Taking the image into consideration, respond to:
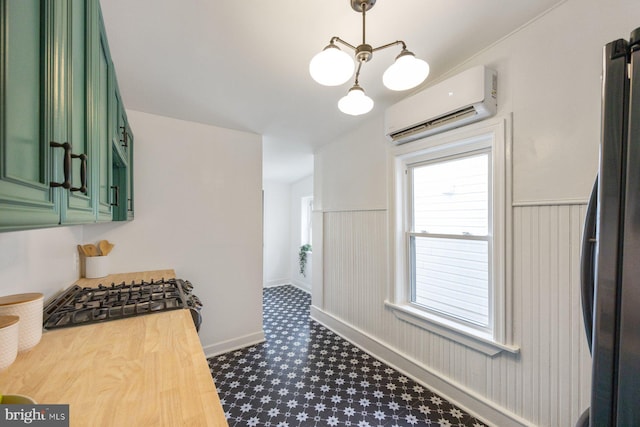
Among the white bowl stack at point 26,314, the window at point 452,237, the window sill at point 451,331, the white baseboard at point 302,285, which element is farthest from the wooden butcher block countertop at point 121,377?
the white baseboard at point 302,285

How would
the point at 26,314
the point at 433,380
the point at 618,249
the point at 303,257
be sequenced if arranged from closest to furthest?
the point at 618,249, the point at 26,314, the point at 433,380, the point at 303,257

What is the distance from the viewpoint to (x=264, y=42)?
1610mm

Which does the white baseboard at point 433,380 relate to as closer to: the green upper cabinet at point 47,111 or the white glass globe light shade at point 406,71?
the white glass globe light shade at point 406,71

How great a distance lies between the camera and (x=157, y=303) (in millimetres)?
1521

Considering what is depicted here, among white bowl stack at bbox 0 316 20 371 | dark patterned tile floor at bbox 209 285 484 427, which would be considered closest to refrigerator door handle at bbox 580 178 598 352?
dark patterned tile floor at bbox 209 285 484 427

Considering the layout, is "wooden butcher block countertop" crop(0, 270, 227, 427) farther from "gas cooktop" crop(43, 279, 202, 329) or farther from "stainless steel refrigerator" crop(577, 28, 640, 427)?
"stainless steel refrigerator" crop(577, 28, 640, 427)

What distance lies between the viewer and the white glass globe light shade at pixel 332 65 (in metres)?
1.04

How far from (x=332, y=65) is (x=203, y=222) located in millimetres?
2185

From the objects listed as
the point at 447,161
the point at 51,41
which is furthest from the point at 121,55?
the point at 447,161

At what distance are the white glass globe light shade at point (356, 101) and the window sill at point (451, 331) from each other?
5.42 ft

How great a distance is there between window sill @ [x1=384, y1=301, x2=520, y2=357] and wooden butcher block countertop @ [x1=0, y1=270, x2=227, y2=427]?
1.71 m

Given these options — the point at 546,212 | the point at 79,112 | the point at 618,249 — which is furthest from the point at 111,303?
the point at 546,212

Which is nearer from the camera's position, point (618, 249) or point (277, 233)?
point (618, 249)

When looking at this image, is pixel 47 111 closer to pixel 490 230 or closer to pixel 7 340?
pixel 7 340
